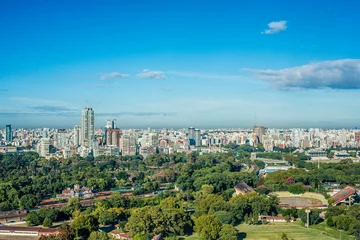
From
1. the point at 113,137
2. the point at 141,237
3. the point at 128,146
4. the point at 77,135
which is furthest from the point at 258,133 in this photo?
the point at 141,237

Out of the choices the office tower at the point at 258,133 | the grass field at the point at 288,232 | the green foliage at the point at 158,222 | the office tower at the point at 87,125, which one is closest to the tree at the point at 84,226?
the green foliage at the point at 158,222

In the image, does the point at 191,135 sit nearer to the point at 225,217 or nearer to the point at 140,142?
the point at 140,142

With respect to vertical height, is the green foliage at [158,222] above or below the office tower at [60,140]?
below

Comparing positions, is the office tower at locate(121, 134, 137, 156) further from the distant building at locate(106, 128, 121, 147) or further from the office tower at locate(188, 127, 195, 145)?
the office tower at locate(188, 127, 195, 145)

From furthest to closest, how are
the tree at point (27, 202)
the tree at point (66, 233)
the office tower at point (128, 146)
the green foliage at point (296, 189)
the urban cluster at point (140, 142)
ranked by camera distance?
the office tower at point (128, 146)
the urban cluster at point (140, 142)
the green foliage at point (296, 189)
the tree at point (27, 202)
the tree at point (66, 233)

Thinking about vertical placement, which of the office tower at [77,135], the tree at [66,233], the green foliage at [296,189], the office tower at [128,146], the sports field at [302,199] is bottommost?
the sports field at [302,199]

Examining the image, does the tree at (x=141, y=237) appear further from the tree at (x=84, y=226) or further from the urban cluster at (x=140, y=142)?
the urban cluster at (x=140, y=142)

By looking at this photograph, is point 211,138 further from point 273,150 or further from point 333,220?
point 333,220
